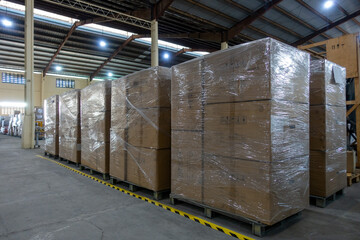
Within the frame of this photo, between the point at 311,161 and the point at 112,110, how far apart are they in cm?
342

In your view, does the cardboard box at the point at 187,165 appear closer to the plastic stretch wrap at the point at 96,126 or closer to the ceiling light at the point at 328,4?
the plastic stretch wrap at the point at 96,126

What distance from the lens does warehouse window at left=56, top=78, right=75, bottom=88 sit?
21.1 meters

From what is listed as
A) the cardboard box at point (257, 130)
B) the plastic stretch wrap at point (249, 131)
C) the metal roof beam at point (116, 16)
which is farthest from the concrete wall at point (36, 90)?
the cardboard box at point (257, 130)

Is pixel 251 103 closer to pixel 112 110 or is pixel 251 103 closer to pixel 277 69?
pixel 277 69

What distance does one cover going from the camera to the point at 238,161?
243 cm

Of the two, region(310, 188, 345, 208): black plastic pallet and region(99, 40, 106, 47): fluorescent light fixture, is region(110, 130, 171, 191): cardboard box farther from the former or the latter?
region(99, 40, 106, 47): fluorescent light fixture

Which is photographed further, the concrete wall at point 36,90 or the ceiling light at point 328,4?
the concrete wall at point 36,90

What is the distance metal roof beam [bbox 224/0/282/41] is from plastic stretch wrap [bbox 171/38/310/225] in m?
9.27

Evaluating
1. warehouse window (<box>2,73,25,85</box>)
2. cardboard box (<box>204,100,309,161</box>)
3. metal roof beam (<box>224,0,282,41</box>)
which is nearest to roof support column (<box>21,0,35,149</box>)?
metal roof beam (<box>224,0,282,41</box>)

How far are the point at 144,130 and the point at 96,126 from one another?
1.71 meters

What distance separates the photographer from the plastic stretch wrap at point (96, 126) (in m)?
4.55

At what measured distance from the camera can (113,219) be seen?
2.70 meters

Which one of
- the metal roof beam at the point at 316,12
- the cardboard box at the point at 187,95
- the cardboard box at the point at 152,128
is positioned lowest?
the cardboard box at the point at 152,128

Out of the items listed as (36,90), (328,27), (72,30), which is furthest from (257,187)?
(36,90)
